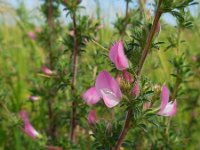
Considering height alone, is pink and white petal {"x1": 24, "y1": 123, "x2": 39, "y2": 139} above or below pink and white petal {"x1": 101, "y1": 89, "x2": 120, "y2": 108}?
below

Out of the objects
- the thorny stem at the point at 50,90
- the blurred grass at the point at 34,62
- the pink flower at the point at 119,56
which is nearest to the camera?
the pink flower at the point at 119,56

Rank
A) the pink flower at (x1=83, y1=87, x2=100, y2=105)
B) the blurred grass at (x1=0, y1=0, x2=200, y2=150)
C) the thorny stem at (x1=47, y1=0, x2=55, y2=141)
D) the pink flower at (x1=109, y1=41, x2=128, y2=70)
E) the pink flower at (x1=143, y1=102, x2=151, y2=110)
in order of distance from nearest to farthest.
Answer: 1. the pink flower at (x1=109, y1=41, x2=128, y2=70)
2. the pink flower at (x1=143, y1=102, x2=151, y2=110)
3. the pink flower at (x1=83, y1=87, x2=100, y2=105)
4. the blurred grass at (x1=0, y1=0, x2=200, y2=150)
5. the thorny stem at (x1=47, y1=0, x2=55, y2=141)

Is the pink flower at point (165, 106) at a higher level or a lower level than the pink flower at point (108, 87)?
lower

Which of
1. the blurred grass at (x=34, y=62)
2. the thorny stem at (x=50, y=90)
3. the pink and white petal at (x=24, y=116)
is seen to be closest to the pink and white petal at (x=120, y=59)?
the blurred grass at (x=34, y=62)

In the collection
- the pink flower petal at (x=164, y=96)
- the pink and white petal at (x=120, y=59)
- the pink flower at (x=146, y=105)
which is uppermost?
the pink and white petal at (x=120, y=59)

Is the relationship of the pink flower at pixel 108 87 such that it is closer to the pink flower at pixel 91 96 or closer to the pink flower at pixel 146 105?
the pink flower at pixel 146 105

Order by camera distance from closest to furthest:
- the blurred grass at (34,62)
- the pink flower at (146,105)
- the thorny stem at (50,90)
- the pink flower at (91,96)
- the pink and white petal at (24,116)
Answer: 1. the pink flower at (146,105)
2. the pink flower at (91,96)
3. the pink and white petal at (24,116)
4. the blurred grass at (34,62)
5. the thorny stem at (50,90)

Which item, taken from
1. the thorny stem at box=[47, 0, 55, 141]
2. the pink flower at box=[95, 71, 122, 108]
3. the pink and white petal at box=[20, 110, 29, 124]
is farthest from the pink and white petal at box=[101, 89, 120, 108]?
the thorny stem at box=[47, 0, 55, 141]

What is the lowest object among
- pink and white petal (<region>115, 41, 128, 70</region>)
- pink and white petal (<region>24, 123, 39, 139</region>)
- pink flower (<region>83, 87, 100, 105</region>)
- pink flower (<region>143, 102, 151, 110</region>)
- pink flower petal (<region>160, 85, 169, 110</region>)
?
pink and white petal (<region>24, 123, 39, 139</region>)

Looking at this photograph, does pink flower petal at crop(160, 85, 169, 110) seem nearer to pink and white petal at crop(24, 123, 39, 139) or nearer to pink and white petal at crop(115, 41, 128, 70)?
pink and white petal at crop(115, 41, 128, 70)

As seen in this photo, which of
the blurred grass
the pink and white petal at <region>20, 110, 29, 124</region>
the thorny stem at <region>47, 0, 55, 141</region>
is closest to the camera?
the pink and white petal at <region>20, 110, 29, 124</region>
